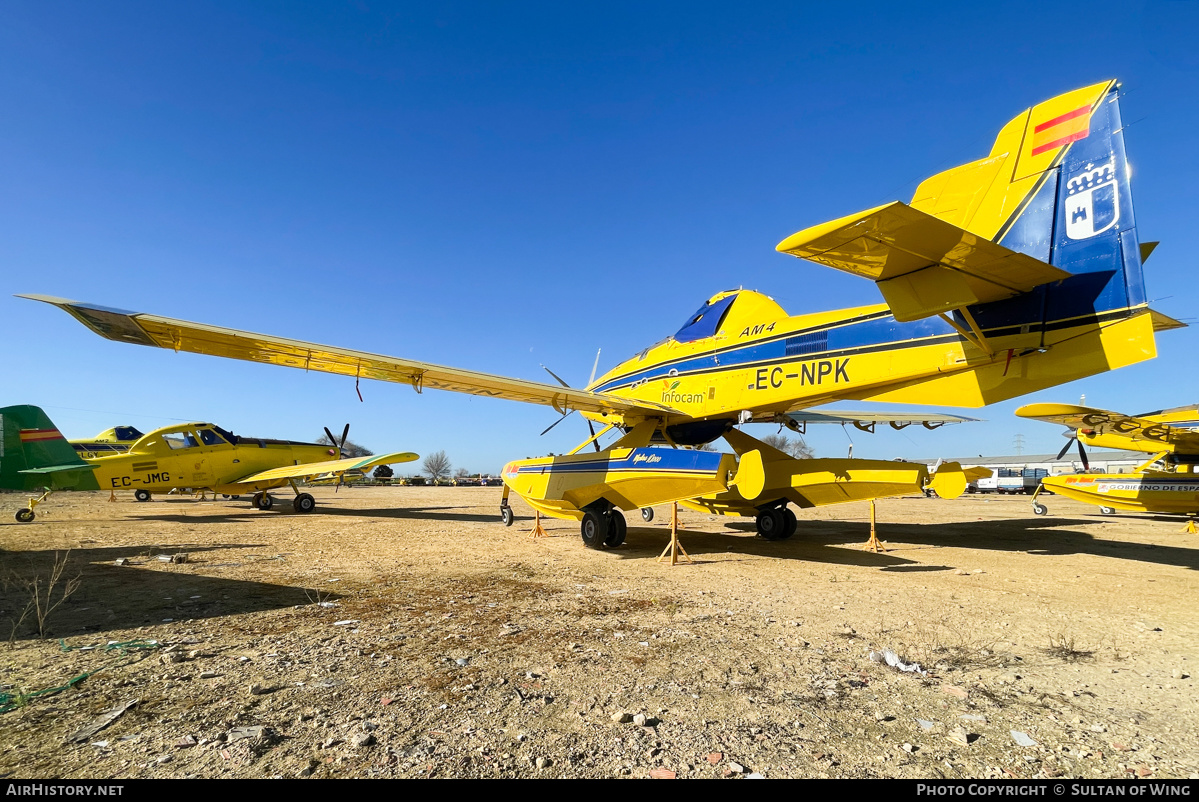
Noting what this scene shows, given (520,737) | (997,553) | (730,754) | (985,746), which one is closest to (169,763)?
(520,737)

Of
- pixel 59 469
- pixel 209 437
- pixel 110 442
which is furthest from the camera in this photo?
pixel 110 442

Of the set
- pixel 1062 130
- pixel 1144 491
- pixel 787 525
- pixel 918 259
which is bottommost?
pixel 787 525

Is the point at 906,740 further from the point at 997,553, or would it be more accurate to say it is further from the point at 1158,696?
the point at 997,553

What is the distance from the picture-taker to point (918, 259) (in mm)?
5516

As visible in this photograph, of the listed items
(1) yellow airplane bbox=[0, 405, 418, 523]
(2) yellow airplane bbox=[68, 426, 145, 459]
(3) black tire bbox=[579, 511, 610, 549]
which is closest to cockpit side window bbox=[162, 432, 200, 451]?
(1) yellow airplane bbox=[0, 405, 418, 523]

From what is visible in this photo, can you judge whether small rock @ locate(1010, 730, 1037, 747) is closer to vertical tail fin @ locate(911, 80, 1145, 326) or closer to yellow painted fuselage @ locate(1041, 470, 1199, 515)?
vertical tail fin @ locate(911, 80, 1145, 326)

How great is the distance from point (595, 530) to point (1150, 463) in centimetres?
1786

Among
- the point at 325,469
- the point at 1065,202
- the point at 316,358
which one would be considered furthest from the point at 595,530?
the point at 325,469

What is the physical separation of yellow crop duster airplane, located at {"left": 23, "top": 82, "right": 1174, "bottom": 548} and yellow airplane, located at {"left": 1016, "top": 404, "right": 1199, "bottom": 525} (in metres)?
7.34

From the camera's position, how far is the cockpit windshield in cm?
1093

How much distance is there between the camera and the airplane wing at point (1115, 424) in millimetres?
11961

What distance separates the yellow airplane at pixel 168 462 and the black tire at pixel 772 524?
11613 millimetres

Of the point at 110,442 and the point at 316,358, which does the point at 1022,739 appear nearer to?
the point at 316,358

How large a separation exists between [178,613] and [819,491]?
9.29 meters
